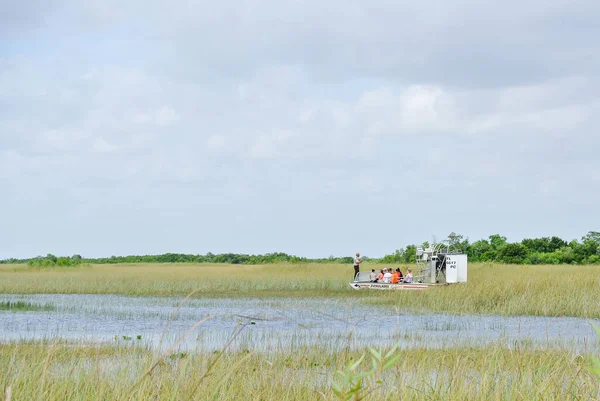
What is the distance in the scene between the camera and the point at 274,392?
5.48m

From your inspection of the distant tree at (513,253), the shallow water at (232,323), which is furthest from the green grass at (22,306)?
the distant tree at (513,253)

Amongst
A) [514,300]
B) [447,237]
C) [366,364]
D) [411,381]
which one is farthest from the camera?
[447,237]

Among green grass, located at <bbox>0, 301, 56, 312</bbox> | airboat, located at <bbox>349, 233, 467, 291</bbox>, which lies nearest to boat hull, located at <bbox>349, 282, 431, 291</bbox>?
airboat, located at <bbox>349, 233, 467, 291</bbox>

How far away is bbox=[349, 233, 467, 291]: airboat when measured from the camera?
26447 millimetres

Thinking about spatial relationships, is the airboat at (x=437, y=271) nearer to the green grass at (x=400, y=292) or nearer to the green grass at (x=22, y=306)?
the green grass at (x=400, y=292)

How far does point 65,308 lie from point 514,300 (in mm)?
13625

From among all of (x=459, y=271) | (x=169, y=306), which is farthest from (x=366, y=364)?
(x=459, y=271)

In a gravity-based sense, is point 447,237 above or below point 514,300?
above

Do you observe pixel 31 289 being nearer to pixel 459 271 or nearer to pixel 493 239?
pixel 459 271

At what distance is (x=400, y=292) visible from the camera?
2545cm

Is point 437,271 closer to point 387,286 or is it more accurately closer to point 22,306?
point 387,286

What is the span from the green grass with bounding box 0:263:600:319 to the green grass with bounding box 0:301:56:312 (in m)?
5.35

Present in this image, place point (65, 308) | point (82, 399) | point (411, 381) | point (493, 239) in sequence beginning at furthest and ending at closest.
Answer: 1. point (493, 239)
2. point (65, 308)
3. point (411, 381)
4. point (82, 399)

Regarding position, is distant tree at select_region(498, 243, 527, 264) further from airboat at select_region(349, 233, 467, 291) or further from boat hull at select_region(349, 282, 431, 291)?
boat hull at select_region(349, 282, 431, 291)
